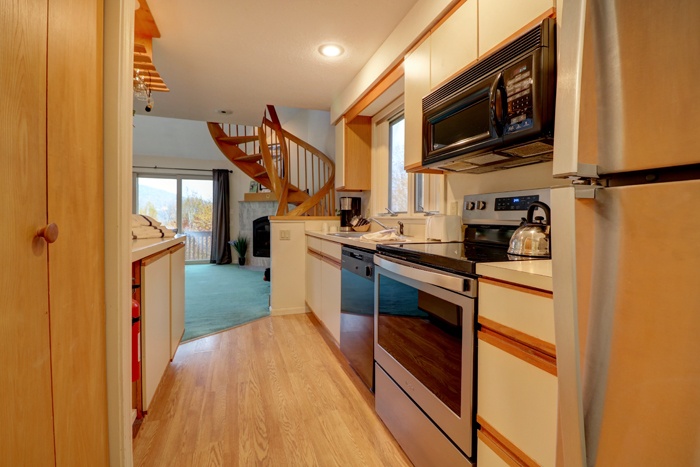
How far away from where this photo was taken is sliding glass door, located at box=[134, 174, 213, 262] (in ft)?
23.1

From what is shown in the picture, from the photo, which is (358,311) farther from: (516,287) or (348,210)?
(348,210)

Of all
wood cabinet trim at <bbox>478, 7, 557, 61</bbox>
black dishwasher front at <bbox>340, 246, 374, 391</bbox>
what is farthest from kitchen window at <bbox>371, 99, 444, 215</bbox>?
wood cabinet trim at <bbox>478, 7, 557, 61</bbox>

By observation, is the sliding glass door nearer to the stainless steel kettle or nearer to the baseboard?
the baseboard

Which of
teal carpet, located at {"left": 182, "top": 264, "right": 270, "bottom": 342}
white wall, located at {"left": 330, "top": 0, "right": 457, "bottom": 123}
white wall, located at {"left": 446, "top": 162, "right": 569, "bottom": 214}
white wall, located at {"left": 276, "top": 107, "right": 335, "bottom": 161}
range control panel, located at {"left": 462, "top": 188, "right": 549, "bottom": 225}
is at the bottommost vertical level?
teal carpet, located at {"left": 182, "top": 264, "right": 270, "bottom": 342}

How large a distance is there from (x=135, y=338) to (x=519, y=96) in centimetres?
184

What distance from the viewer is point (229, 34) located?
87.7 inches

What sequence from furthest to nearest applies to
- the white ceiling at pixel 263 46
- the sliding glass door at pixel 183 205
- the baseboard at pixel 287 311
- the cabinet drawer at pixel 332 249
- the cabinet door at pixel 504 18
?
1. the sliding glass door at pixel 183 205
2. the baseboard at pixel 287 311
3. the cabinet drawer at pixel 332 249
4. the white ceiling at pixel 263 46
5. the cabinet door at pixel 504 18

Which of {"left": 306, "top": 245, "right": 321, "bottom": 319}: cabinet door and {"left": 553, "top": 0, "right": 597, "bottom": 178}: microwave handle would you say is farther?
{"left": 306, "top": 245, "right": 321, "bottom": 319}: cabinet door

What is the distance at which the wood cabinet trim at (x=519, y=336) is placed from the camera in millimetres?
763

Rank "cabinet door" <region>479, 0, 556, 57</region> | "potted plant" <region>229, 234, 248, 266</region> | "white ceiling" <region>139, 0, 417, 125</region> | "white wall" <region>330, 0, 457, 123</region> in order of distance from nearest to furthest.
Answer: "cabinet door" <region>479, 0, 556, 57</region> → "white wall" <region>330, 0, 457, 123</region> → "white ceiling" <region>139, 0, 417, 125</region> → "potted plant" <region>229, 234, 248, 266</region>

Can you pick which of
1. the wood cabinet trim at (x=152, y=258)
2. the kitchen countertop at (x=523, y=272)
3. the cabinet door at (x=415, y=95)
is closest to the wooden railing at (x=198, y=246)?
the wood cabinet trim at (x=152, y=258)

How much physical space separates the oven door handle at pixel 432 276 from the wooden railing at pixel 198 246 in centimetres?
703

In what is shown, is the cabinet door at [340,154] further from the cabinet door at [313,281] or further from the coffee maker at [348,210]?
the cabinet door at [313,281]

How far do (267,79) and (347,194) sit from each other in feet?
4.64
